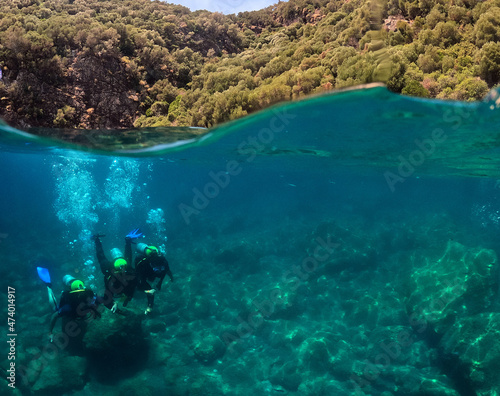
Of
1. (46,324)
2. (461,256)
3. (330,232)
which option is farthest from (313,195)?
(46,324)

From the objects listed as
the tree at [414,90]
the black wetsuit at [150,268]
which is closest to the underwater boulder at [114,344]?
the black wetsuit at [150,268]

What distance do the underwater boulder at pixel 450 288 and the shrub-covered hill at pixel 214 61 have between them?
27.4 ft

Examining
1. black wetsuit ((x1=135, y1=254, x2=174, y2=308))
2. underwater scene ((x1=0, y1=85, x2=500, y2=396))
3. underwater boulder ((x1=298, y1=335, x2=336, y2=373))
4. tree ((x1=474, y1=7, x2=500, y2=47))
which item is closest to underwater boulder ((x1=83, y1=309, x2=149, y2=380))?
underwater scene ((x1=0, y1=85, x2=500, y2=396))

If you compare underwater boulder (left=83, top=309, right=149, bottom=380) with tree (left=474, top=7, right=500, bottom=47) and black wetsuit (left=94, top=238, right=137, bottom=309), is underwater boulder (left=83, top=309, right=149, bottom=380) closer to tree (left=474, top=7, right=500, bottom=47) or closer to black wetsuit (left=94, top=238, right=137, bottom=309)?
black wetsuit (left=94, top=238, right=137, bottom=309)

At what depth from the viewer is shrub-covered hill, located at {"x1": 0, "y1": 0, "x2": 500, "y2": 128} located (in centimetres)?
791

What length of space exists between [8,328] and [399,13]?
19607 mm

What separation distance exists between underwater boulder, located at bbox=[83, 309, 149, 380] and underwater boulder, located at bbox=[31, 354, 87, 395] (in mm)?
443

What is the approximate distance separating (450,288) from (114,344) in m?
13.3

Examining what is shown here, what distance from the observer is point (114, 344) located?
1108cm

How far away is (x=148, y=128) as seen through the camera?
36.2ft

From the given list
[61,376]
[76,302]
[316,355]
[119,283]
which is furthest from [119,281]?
[316,355]

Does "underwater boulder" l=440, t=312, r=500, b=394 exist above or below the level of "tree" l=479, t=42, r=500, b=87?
below

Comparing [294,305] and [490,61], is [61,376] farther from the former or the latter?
[490,61]

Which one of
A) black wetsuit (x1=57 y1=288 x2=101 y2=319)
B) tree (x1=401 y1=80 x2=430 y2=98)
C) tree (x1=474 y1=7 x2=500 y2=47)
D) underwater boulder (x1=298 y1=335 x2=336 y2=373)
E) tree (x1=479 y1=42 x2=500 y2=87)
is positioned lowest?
underwater boulder (x1=298 y1=335 x2=336 y2=373)
